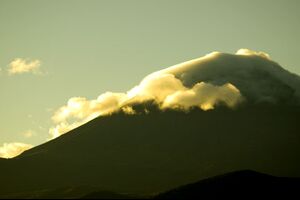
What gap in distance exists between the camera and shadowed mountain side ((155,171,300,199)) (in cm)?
15238

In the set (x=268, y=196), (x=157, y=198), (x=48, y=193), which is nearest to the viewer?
(x=157, y=198)

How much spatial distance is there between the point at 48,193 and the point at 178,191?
2145 inches

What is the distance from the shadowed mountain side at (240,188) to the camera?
5999 inches

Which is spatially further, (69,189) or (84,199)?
(69,189)

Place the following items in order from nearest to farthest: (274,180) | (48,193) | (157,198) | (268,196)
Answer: (157,198) → (268,196) → (274,180) → (48,193)

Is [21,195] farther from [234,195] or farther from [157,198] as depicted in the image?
[234,195]

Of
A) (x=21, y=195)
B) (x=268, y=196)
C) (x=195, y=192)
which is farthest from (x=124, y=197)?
(x=21, y=195)

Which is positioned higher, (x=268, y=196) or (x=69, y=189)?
(x=69, y=189)

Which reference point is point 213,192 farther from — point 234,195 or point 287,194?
point 287,194

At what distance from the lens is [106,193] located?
6063 inches

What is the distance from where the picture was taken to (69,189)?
186625mm

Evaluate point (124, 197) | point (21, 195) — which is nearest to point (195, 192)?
point (124, 197)

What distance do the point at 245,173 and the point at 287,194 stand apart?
550 inches

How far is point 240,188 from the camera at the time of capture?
158 m
